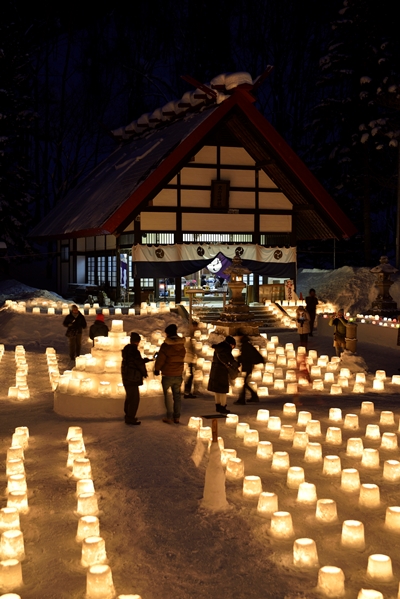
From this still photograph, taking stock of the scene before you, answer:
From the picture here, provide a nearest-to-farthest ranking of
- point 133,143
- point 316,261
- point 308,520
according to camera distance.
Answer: point 308,520 < point 133,143 < point 316,261

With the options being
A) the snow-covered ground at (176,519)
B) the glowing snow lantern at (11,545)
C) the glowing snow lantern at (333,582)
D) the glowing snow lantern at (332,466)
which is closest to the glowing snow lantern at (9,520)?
the snow-covered ground at (176,519)

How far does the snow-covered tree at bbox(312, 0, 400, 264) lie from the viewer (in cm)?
2742

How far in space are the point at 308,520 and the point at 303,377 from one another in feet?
25.4

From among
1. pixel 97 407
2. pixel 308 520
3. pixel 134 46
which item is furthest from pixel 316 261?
pixel 308 520

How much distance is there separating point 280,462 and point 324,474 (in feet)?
1.72

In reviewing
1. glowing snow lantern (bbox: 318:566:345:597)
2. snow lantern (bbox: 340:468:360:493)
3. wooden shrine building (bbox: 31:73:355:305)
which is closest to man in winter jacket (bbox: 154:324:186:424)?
snow lantern (bbox: 340:468:360:493)

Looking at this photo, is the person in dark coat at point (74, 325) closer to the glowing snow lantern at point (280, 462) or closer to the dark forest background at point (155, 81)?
the glowing snow lantern at point (280, 462)

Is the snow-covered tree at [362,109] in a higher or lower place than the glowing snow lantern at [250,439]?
higher

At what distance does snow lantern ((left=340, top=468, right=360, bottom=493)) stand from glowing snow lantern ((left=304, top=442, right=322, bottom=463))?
36.3 inches

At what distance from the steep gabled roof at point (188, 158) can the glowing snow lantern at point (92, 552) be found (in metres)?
17.8

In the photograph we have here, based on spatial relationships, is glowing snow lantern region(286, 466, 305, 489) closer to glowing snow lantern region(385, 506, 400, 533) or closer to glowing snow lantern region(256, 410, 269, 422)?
glowing snow lantern region(385, 506, 400, 533)

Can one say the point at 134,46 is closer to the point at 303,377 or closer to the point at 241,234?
the point at 241,234

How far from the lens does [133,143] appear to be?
3186 centimetres

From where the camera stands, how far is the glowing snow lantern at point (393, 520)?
20.6ft
